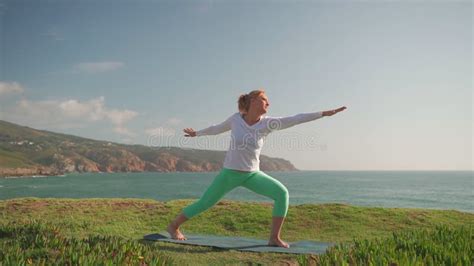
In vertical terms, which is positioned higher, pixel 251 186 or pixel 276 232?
pixel 251 186

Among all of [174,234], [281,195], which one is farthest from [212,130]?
[174,234]

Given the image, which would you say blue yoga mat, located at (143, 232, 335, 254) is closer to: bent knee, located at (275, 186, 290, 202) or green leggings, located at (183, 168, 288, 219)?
green leggings, located at (183, 168, 288, 219)

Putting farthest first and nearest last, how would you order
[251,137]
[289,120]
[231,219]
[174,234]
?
1. [231,219]
2. [174,234]
3. [289,120]
4. [251,137]

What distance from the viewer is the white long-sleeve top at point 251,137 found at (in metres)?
6.77

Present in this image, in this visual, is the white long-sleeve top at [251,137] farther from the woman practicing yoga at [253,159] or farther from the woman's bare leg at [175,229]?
the woman's bare leg at [175,229]

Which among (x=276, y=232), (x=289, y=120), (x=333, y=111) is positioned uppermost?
(x=333, y=111)

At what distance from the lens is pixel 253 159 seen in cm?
682

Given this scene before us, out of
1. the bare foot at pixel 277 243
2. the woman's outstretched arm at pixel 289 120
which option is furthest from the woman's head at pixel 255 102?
the bare foot at pixel 277 243

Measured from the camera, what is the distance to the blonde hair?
6.95m

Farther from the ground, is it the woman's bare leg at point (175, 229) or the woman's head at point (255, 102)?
the woman's head at point (255, 102)

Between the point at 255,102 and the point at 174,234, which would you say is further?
the point at 174,234

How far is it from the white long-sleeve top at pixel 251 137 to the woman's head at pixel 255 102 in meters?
0.16

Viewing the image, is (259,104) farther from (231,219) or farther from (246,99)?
(231,219)

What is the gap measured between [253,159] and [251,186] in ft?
1.47
